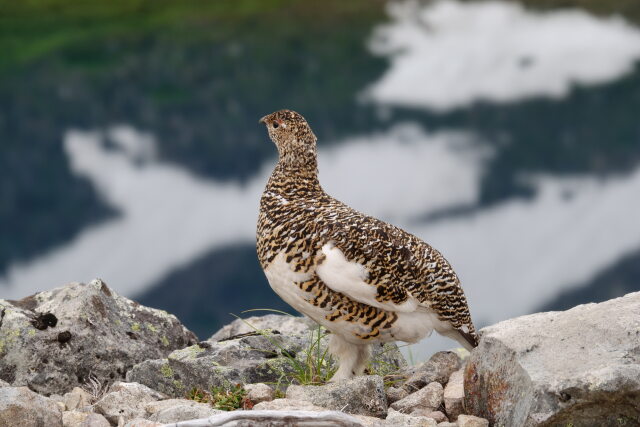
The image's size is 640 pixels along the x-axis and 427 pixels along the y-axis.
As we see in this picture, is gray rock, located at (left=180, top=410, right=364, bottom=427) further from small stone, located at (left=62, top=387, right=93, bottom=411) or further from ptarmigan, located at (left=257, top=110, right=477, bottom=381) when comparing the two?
small stone, located at (left=62, top=387, right=93, bottom=411)

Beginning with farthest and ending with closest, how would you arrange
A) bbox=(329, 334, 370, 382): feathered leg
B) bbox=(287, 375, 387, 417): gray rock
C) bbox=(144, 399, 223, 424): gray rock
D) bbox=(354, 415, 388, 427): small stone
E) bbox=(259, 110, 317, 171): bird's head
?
bbox=(259, 110, 317, 171): bird's head
bbox=(329, 334, 370, 382): feathered leg
bbox=(287, 375, 387, 417): gray rock
bbox=(144, 399, 223, 424): gray rock
bbox=(354, 415, 388, 427): small stone

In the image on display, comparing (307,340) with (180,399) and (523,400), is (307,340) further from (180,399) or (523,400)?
(523,400)

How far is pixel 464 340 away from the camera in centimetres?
789

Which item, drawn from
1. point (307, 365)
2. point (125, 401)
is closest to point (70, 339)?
point (125, 401)

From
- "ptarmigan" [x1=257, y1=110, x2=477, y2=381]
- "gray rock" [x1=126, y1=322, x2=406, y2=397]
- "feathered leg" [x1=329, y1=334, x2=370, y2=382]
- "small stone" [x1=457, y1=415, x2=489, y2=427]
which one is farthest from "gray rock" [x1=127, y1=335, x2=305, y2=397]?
"small stone" [x1=457, y1=415, x2=489, y2=427]

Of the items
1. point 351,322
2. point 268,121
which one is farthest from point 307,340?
point 268,121

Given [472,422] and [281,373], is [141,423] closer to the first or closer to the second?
[281,373]

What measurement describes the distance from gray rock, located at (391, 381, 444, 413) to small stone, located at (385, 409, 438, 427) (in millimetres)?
576

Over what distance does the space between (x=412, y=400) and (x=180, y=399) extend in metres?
1.91

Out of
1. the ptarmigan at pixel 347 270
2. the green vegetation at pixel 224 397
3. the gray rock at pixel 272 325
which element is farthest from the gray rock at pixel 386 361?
the green vegetation at pixel 224 397

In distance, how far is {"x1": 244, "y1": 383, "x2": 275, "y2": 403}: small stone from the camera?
709 centimetres

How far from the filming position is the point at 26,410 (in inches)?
263

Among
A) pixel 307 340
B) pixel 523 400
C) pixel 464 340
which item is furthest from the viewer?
pixel 307 340

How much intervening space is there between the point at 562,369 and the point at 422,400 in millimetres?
1442
